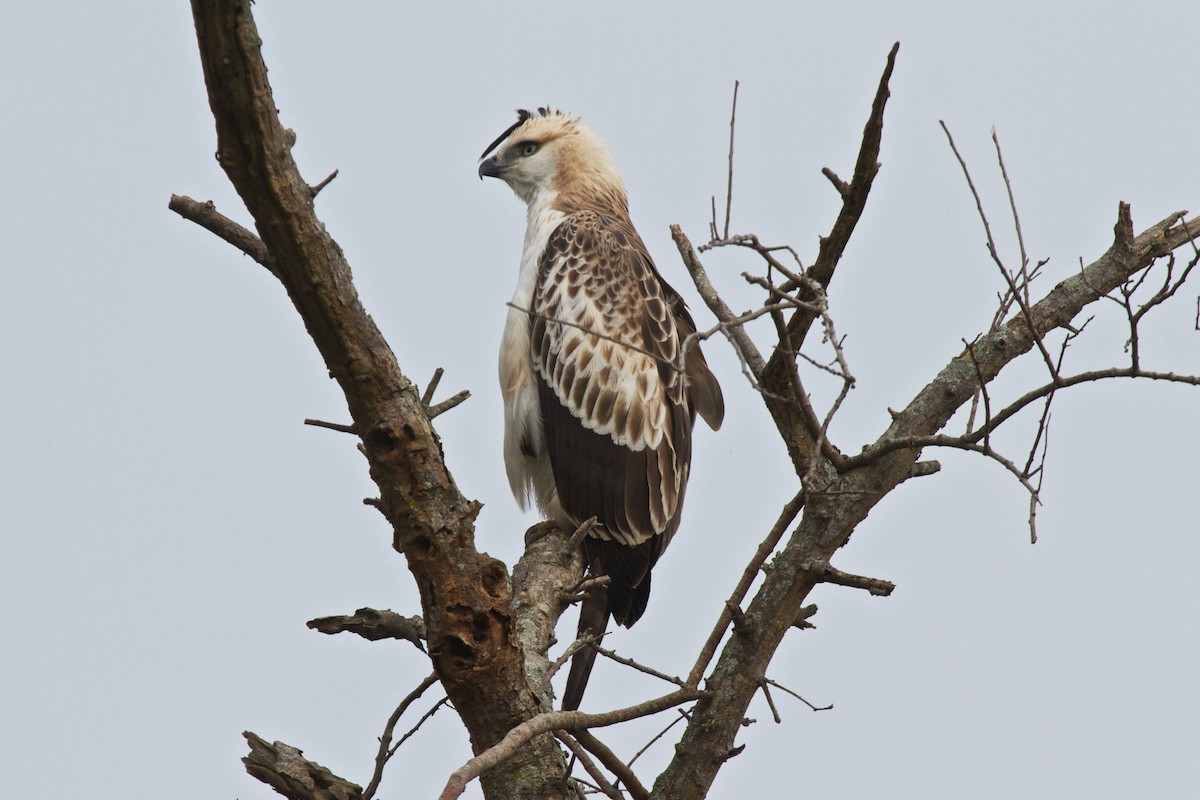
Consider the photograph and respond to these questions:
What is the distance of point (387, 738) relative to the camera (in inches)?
166

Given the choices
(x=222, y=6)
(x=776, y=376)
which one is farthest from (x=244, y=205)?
(x=776, y=376)

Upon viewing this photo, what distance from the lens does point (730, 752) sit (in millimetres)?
4133

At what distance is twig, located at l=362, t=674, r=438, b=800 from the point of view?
13.1ft

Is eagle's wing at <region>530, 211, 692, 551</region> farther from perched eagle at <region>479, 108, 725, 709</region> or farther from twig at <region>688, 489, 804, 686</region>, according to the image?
twig at <region>688, 489, 804, 686</region>

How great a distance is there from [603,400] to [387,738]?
2.18 metres

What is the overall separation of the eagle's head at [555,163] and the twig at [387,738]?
349 centimetres

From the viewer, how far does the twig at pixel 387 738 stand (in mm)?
4008

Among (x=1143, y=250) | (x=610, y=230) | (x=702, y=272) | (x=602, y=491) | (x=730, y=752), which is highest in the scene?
(x=610, y=230)

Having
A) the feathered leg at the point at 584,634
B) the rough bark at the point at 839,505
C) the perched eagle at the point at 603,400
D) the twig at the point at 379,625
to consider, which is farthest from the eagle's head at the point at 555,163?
the twig at the point at 379,625

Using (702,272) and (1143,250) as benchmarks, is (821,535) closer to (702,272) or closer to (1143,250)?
(702,272)

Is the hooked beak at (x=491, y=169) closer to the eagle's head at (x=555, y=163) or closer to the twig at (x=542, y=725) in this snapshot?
the eagle's head at (x=555, y=163)

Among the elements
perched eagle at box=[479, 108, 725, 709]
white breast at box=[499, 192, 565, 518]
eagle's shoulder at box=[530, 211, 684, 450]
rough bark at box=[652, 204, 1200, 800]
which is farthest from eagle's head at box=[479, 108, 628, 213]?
rough bark at box=[652, 204, 1200, 800]

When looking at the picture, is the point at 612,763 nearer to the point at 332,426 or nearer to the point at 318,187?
the point at 332,426

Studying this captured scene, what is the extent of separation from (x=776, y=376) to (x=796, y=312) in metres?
0.30
